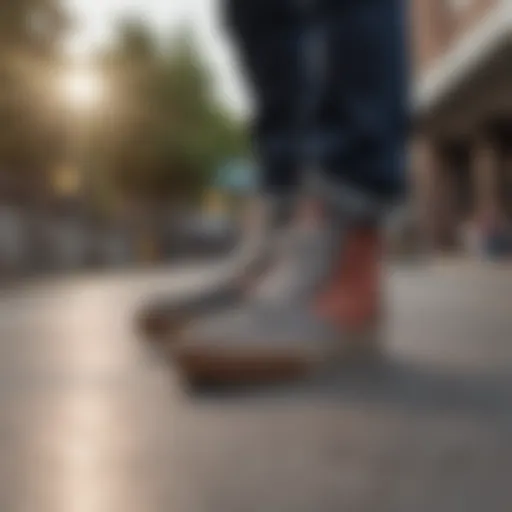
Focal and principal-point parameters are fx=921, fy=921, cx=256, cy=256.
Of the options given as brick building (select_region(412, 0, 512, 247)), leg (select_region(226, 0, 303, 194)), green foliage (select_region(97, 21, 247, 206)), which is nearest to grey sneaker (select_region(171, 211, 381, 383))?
leg (select_region(226, 0, 303, 194))

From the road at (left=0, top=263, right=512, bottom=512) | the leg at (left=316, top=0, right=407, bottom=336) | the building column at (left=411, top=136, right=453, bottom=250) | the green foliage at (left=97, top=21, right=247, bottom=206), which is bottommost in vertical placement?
the road at (left=0, top=263, right=512, bottom=512)

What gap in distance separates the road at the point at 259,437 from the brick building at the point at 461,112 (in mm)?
5857

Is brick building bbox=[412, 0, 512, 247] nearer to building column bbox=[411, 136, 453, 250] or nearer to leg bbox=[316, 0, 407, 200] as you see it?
building column bbox=[411, 136, 453, 250]

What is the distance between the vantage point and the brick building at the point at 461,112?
8.11m

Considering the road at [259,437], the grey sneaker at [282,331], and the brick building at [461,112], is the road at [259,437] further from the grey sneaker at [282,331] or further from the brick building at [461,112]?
the brick building at [461,112]

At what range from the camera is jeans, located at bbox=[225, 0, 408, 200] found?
1.08 metres

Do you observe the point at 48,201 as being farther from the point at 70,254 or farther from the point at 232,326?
the point at 232,326

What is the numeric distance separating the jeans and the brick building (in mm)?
5587

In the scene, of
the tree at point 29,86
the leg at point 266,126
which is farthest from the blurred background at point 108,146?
the leg at point 266,126

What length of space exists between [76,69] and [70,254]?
8.34 feet

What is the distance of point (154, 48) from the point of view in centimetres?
1450

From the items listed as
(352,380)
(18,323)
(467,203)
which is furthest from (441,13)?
(352,380)

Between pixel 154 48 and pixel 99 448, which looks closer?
pixel 99 448

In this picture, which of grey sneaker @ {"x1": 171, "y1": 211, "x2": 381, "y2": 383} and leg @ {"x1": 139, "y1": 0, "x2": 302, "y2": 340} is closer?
grey sneaker @ {"x1": 171, "y1": 211, "x2": 381, "y2": 383}
